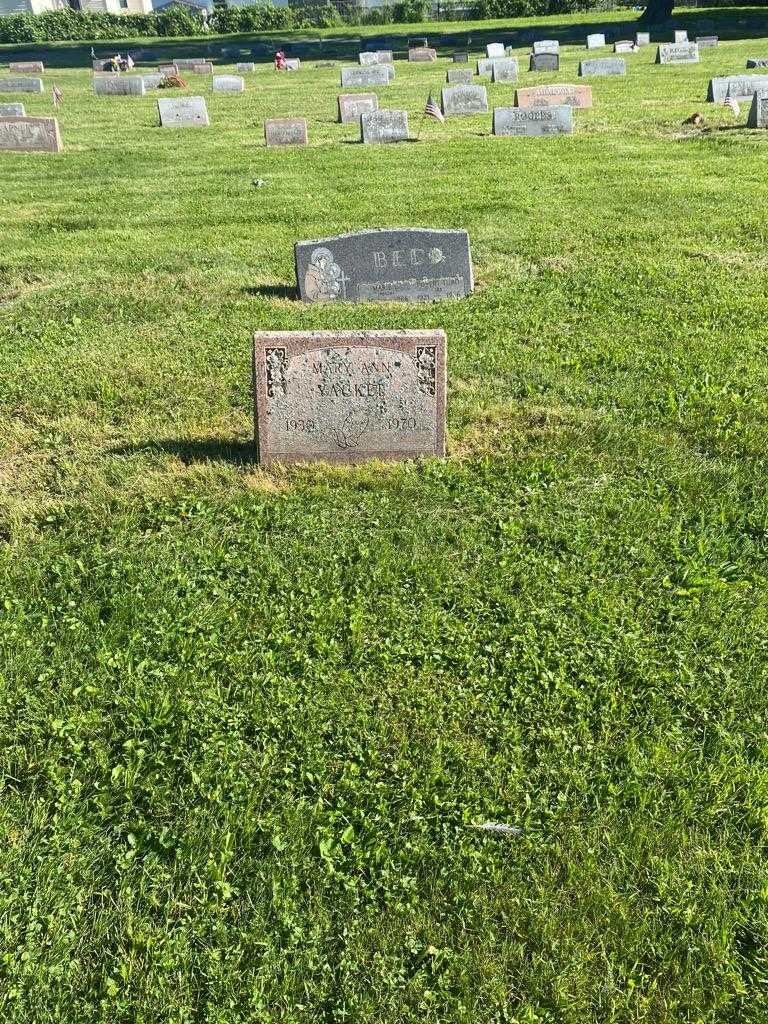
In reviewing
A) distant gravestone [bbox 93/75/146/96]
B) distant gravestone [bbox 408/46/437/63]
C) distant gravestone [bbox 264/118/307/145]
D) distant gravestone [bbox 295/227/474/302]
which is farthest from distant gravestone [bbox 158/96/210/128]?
distant gravestone [bbox 408/46/437/63]

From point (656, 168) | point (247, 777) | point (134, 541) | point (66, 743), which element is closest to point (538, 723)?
point (247, 777)

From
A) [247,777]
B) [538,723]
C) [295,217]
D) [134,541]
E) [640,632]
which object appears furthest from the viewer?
[295,217]

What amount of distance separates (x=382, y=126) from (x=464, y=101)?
5316 millimetres

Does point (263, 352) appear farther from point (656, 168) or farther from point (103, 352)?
point (656, 168)

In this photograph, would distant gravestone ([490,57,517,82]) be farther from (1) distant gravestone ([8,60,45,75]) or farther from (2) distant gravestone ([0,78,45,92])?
(1) distant gravestone ([8,60,45,75])

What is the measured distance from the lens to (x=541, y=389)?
6.89 meters

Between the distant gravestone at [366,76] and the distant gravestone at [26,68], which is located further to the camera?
the distant gravestone at [26,68]

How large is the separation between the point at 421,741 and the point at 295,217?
430 inches

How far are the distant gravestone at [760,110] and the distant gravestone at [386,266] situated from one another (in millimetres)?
12508

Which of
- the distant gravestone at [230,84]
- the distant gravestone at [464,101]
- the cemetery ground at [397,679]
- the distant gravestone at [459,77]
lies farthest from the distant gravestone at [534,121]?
the distant gravestone at [230,84]

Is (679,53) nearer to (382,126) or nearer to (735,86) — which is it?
(735,86)

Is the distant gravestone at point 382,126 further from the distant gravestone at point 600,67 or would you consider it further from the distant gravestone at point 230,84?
the distant gravestone at point 230,84

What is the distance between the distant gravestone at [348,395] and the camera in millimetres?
5383

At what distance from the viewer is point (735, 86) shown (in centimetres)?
2100
